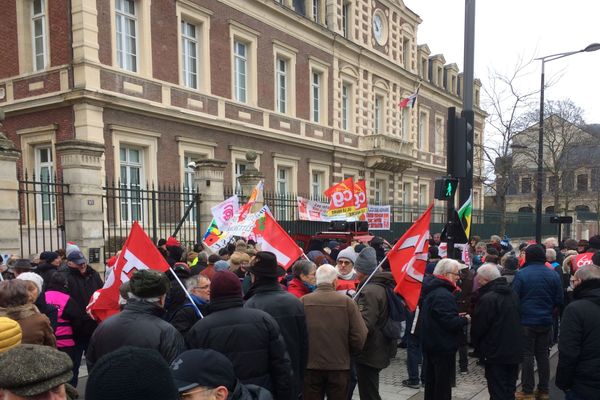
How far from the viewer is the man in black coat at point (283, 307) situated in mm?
3916

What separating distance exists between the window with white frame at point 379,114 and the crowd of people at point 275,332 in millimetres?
22450

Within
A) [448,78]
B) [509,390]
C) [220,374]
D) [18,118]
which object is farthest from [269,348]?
[448,78]

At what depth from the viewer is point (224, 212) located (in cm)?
994

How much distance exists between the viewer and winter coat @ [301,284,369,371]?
4.30 meters

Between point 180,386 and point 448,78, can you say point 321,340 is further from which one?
point 448,78

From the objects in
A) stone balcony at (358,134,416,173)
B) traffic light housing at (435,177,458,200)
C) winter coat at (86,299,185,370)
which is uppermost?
stone balcony at (358,134,416,173)

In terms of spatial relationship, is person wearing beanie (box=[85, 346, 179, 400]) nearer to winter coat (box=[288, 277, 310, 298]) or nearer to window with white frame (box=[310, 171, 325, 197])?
winter coat (box=[288, 277, 310, 298])

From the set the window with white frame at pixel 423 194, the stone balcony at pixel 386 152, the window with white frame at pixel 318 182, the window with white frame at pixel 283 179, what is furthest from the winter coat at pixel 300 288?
the window with white frame at pixel 423 194

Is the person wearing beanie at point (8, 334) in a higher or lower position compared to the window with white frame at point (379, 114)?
lower

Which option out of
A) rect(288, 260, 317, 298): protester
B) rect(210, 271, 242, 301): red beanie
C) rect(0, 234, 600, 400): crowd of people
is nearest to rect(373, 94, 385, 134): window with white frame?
rect(0, 234, 600, 400): crowd of people

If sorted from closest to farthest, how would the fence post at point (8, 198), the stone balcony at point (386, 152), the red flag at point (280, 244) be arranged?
the red flag at point (280, 244) < the fence post at point (8, 198) < the stone balcony at point (386, 152)

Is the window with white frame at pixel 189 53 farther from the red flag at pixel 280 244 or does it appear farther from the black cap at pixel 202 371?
the black cap at pixel 202 371

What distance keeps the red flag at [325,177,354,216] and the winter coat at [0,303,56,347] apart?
9099 millimetres

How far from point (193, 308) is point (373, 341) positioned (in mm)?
1842
